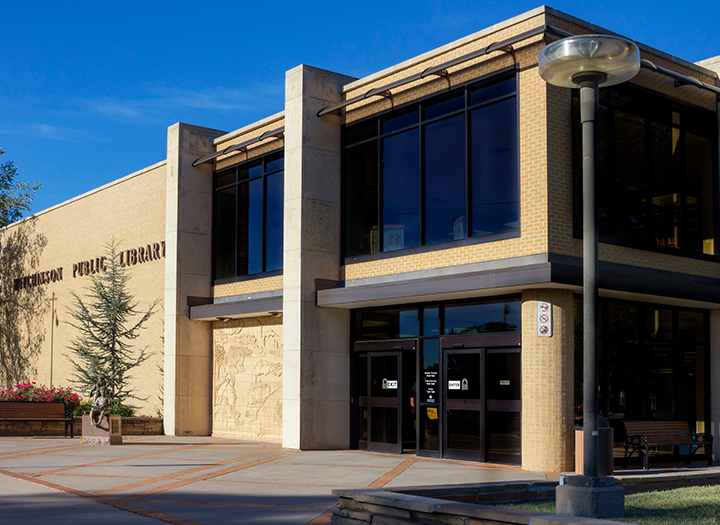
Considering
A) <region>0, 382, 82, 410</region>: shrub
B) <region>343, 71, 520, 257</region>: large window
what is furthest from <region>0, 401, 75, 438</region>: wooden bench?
<region>343, 71, 520, 257</region>: large window

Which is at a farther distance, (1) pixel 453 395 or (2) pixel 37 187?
(2) pixel 37 187

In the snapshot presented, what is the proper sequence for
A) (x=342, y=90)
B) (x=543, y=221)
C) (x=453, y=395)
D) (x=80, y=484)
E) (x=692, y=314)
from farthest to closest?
(x=342, y=90) → (x=692, y=314) → (x=453, y=395) → (x=543, y=221) → (x=80, y=484)

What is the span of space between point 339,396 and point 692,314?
7.81 metres

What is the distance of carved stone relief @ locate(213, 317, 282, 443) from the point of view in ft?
67.3

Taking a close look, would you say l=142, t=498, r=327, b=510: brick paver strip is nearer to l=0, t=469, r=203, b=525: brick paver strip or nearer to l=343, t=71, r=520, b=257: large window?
l=0, t=469, r=203, b=525: brick paver strip

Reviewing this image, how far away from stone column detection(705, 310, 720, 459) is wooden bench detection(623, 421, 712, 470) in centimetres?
87

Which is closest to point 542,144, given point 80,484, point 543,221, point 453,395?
point 543,221

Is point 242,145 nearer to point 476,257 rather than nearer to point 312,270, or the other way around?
point 312,270

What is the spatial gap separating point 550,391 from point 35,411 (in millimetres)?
14438

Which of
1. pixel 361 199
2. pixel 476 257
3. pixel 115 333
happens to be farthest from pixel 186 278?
pixel 476 257

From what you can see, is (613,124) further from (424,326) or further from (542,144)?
(424,326)

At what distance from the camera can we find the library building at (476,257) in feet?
47.3

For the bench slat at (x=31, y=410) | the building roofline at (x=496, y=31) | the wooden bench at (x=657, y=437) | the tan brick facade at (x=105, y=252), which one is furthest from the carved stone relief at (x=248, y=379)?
the wooden bench at (x=657, y=437)

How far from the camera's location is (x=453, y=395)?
52.9 ft
